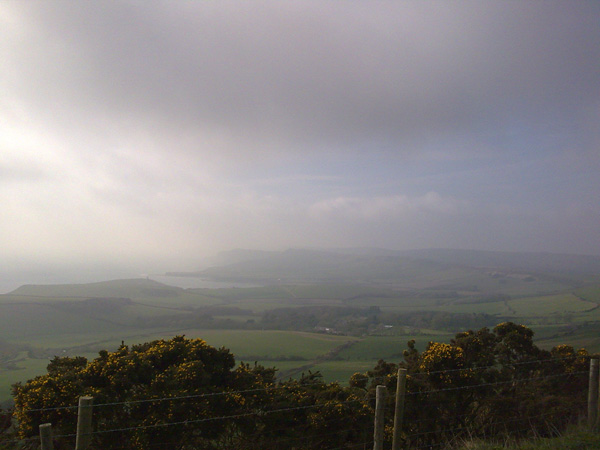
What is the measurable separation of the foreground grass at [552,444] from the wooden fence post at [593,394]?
1.85ft

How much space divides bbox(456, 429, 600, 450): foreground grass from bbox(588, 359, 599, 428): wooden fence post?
56 cm

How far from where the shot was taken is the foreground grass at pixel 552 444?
6145 mm

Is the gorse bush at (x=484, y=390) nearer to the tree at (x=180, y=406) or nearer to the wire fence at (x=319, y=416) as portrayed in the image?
the wire fence at (x=319, y=416)

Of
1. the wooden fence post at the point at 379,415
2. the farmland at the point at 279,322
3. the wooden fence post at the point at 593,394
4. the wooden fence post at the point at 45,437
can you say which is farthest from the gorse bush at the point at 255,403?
the farmland at the point at 279,322

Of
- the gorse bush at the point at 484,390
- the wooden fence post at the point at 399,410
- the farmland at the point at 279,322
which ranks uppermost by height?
the wooden fence post at the point at 399,410

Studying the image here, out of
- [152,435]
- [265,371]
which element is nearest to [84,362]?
[152,435]

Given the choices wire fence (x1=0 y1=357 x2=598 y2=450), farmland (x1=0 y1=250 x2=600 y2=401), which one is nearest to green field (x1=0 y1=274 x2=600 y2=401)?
farmland (x1=0 y1=250 x2=600 y2=401)

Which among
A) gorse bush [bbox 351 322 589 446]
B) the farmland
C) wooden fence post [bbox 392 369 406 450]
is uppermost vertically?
wooden fence post [bbox 392 369 406 450]

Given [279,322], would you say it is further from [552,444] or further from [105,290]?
[552,444]

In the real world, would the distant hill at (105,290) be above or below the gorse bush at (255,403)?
below

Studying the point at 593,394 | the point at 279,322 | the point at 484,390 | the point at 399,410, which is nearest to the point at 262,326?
the point at 279,322

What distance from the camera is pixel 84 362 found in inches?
349

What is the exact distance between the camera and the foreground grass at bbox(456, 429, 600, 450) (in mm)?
6145

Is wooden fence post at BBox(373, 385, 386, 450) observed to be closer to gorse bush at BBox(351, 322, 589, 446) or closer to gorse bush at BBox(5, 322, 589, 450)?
gorse bush at BBox(5, 322, 589, 450)
